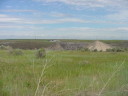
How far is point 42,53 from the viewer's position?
1546 cm

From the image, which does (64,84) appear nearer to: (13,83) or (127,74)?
(13,83)

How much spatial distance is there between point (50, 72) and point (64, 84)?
232 centimetres

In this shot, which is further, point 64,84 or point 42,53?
point 42,53

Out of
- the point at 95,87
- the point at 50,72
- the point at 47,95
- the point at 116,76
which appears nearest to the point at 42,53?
the point at 50,72

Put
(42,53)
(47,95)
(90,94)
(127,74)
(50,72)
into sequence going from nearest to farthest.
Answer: (47,95) < (90,94) < (127,74) < (50,72) < (42,53)

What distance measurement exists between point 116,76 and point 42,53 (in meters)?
8.26

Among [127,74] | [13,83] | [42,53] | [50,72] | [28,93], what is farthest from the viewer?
[42,53]

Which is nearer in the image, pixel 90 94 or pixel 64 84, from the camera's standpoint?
pixel 90 94

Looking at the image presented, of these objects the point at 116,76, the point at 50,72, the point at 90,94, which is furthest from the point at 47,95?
the point at 50,72

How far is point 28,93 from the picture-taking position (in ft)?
18.7

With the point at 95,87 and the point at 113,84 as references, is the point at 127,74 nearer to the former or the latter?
the point at 113,84

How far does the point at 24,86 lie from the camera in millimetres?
6426

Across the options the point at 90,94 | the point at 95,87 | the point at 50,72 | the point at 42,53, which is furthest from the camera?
the point at 42,53

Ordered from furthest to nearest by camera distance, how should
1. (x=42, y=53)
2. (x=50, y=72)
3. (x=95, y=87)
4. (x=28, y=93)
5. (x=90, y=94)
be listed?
(x=42, y=53) → (x=50, y=72) → (x=95, y=87) → (x=28, y=93) → (x=90, y=94)
